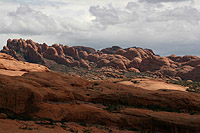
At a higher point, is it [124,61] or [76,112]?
[124,61]

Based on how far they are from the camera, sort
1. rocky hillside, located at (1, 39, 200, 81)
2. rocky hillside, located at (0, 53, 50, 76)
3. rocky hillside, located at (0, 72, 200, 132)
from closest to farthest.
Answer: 1. rocky hillside, located at (0, 72, 200, 132)
2. rocky hillside, located at (0, 53, 50, 76)
3. rocky hillside, located at (1, 39, 200, 81)

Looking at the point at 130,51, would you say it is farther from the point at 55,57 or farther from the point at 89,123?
the point at 89,123

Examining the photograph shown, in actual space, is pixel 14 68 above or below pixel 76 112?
above

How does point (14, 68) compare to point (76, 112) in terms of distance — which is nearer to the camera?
point (76, 112)

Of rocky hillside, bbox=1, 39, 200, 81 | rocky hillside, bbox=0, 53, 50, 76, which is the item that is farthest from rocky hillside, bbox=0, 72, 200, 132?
rocky hillside, bbox=1, 39, 200, 81

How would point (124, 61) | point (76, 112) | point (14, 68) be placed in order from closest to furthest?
point (76, 112)
point (14, 68)
point (124, 61)

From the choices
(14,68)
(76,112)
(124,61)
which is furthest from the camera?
(124,61)

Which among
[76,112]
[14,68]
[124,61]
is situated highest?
[124,61]

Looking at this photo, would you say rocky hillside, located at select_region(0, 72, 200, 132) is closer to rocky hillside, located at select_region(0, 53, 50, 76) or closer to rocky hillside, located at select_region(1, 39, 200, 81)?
rocky hillside, located at select_region(0, 53, 50, 76)

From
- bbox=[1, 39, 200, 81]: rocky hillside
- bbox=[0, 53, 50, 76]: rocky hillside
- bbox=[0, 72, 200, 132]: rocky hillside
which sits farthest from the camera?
bbox=[1, 39, 200, 81]: rocky hillside

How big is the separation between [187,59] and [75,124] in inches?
5463

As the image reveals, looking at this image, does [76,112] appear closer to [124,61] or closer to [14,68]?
[14,68]

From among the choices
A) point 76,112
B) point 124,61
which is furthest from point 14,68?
point 124,61

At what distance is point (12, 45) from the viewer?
150375 mm
